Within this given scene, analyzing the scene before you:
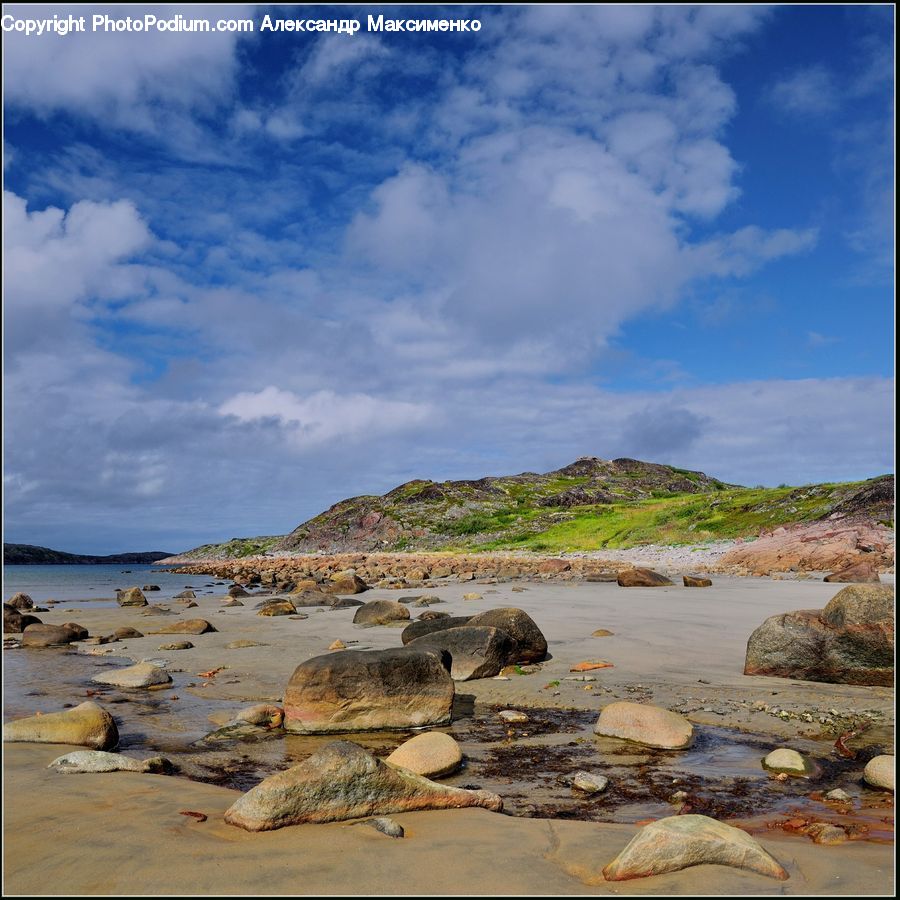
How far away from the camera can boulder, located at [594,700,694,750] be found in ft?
23.1

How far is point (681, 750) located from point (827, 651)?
3.69 m

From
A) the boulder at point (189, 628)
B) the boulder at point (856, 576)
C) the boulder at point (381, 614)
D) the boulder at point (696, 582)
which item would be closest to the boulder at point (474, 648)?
the boulder at point (381, 614)

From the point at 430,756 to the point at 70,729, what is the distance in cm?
381

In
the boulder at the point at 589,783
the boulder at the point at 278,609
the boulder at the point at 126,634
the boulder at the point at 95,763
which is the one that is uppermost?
the boulder at the point at 95,763

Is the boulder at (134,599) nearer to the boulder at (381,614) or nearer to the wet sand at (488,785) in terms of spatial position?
the wet sand at (488,785)

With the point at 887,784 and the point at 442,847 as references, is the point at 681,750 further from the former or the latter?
the point at 442,847

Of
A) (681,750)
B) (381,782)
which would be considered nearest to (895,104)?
(381,782)

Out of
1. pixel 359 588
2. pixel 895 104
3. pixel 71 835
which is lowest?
pixel 359 588

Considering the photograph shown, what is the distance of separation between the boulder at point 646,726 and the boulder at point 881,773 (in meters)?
1.68

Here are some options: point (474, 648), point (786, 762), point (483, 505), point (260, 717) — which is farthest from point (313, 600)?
point (483, 505)

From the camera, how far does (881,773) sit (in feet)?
18.5

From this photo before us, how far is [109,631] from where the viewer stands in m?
18.2

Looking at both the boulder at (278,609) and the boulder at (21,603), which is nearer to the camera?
the boulder at (278,609)

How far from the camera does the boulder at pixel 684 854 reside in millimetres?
3715
